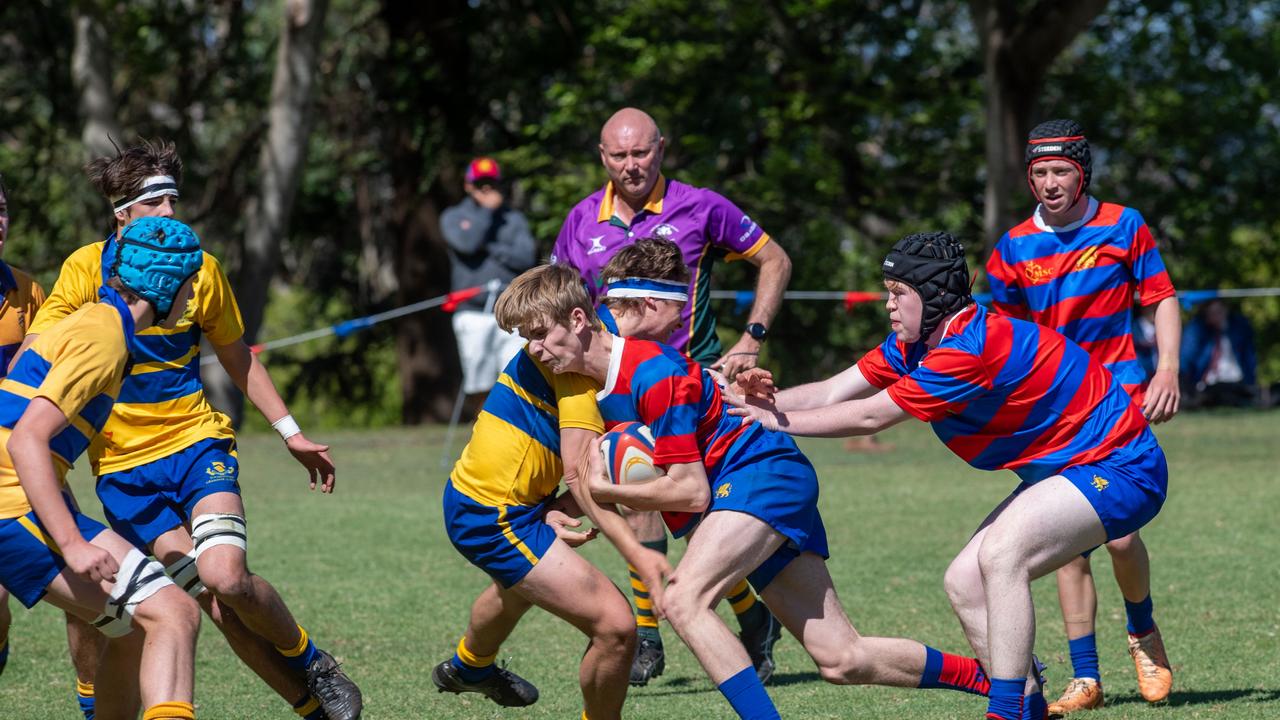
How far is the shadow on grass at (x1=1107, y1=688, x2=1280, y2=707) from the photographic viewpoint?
18.3 feet

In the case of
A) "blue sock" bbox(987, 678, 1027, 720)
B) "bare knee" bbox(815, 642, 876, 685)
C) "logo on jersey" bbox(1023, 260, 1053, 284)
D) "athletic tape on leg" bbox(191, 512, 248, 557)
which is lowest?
"blue sock" bbox(987, 678, 1027, 720)

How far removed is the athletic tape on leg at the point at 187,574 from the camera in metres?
5.06

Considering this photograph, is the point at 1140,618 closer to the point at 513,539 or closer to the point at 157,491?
the point at 513,539

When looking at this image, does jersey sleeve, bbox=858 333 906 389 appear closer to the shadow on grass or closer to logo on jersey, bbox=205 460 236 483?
the shadow on grass

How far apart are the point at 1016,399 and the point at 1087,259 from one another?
4.59 ft

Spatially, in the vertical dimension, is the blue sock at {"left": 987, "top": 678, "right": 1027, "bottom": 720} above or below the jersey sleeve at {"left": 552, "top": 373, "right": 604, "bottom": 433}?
below

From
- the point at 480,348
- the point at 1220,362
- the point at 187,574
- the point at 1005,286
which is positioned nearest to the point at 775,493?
the point at 187,574

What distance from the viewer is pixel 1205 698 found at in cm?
565

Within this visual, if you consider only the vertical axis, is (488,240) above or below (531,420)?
above

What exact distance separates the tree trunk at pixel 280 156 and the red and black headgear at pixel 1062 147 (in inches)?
504

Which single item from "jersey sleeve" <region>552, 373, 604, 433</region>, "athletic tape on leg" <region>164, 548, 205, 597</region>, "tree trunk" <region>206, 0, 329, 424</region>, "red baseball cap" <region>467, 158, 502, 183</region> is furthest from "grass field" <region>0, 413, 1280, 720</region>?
"tree trunk" <region>206, 0, 329, 424</region>

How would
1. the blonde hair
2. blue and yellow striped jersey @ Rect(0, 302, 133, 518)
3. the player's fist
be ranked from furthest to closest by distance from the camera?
the blonde hair
blue and yellow striped jersey @ Rect(0, 302, 133, 518)
the player's fist

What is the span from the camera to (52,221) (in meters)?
20.6

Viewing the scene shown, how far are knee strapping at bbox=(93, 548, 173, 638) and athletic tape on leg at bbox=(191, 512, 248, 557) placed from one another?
0.55 meters
